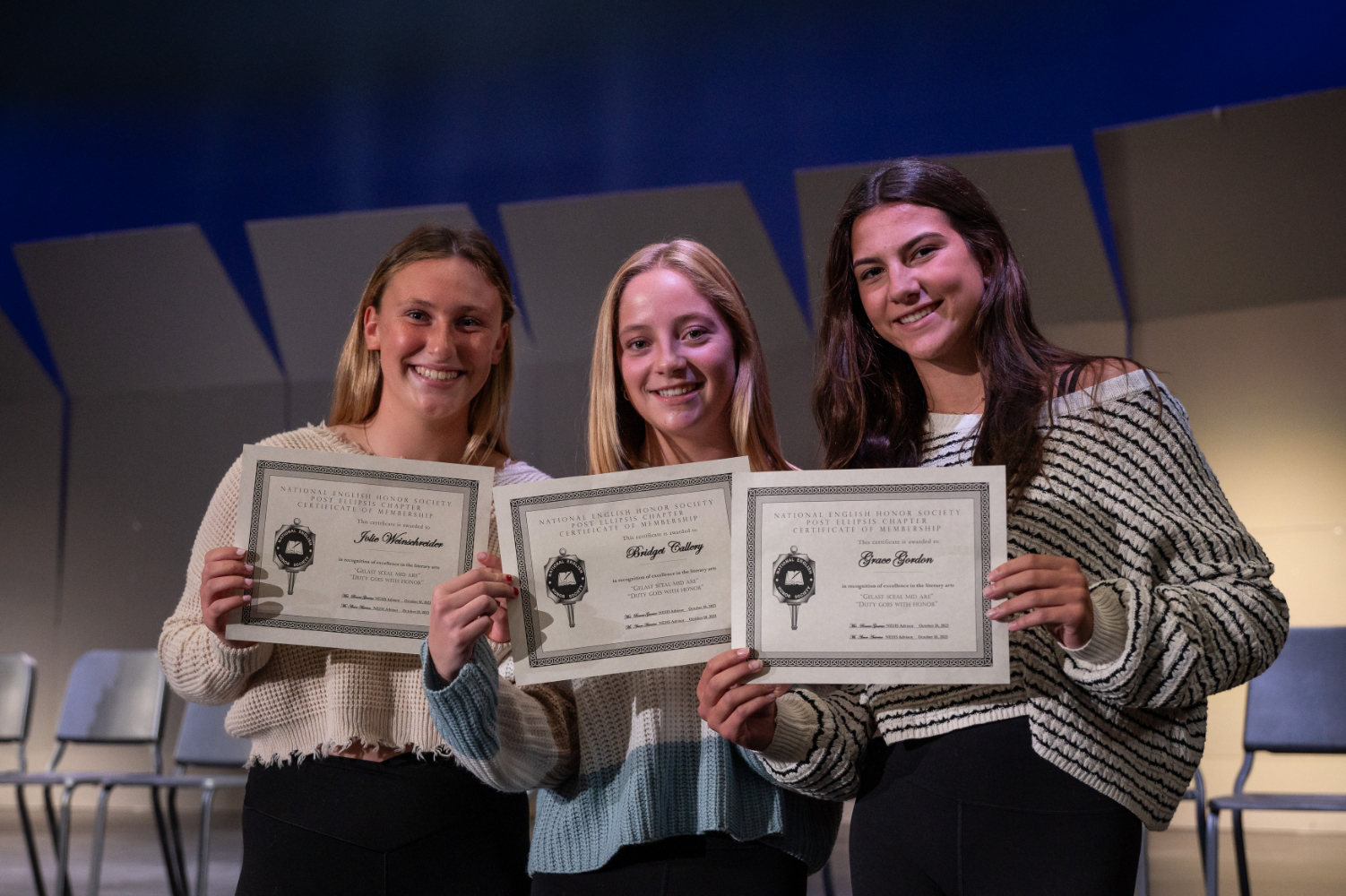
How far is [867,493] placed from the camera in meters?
1.45

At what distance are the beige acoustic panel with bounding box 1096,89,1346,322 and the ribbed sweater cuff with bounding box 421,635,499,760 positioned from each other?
460 centimetres

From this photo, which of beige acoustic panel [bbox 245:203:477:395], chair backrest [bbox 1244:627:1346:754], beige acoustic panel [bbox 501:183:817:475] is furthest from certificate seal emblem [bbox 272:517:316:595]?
beige acoustic panel [bbox 245:203:477:395]

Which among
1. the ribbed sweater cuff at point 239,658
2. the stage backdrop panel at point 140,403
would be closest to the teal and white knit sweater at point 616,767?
the ribbed sweater cuff at point 239,658

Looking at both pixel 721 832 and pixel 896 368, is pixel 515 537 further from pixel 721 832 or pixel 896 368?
pixel 896 368

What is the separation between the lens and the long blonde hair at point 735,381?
1.88m

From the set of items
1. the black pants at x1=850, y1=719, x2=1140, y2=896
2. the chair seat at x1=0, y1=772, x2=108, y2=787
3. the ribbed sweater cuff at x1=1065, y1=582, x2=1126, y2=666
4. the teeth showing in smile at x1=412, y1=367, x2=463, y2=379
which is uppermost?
the teeth showing in smile at x1=412, y1=367, x2=463, y2=379

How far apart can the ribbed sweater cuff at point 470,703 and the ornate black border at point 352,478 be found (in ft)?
0.51

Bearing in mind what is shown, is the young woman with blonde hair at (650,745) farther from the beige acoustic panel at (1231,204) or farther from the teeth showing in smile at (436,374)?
the beige acoustic panel at (1231,204)

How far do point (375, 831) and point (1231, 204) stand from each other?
4.85 metres

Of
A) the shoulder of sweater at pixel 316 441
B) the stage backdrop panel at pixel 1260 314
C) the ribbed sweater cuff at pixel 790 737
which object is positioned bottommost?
the ribbed sweater cuff at pixel 790 737

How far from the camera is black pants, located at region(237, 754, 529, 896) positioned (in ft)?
5.72

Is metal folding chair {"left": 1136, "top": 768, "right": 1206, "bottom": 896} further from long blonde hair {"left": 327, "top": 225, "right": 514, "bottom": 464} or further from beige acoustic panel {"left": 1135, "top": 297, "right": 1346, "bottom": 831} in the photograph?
long blonde hair {"left": 327, "top": 225, "right": 514, "bottom": 464}

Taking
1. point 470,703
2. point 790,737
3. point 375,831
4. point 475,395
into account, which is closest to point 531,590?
point 470,703

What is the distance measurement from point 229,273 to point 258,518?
18.0ft
